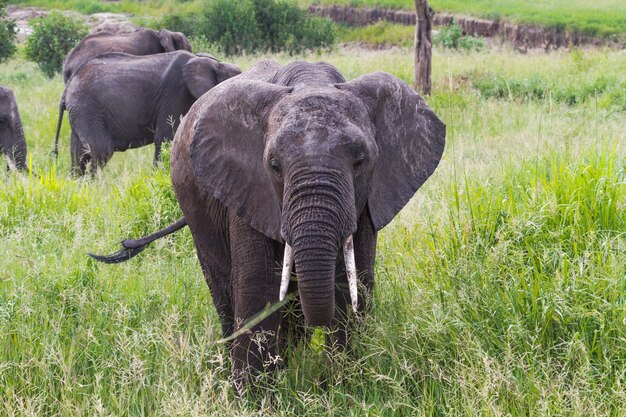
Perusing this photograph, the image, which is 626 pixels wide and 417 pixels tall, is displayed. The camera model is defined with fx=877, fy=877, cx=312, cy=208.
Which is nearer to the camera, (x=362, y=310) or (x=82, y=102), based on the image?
(x=362, y=310)

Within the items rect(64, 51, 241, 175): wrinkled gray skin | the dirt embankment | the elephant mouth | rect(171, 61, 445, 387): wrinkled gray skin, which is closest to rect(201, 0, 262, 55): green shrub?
the dirt embankment

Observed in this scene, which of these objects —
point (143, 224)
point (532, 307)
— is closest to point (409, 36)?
point (143, 224)

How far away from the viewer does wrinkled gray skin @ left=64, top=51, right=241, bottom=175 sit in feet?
32.7

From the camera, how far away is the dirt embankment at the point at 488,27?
2627 centimetres

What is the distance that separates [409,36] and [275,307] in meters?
27.6

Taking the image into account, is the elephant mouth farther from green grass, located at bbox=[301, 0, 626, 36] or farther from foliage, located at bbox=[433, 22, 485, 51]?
green grass, located at bbox=[301, 0, 626, 36]

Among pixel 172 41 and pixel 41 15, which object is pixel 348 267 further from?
pixel 41 15

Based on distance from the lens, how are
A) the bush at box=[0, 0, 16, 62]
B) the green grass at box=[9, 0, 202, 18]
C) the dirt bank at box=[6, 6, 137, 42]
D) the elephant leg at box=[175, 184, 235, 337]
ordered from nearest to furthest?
the elephant leg at box=[175, 184, 235, 337] → the bush at box=[0, 0, 16, 62] → the dirt bank at box=[6, 6, 137, 42] → the green grass at box=[9, 0, 202, 18]

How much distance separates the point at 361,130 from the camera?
10.7 ft

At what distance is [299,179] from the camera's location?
3057 mm

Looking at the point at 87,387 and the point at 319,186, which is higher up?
the point at 319,186

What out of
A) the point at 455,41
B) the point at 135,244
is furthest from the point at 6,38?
the point at 135,244

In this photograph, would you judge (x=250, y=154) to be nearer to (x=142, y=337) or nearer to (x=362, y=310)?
(x=362, y=310)

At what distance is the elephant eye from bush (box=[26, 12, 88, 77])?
19.2 meters
